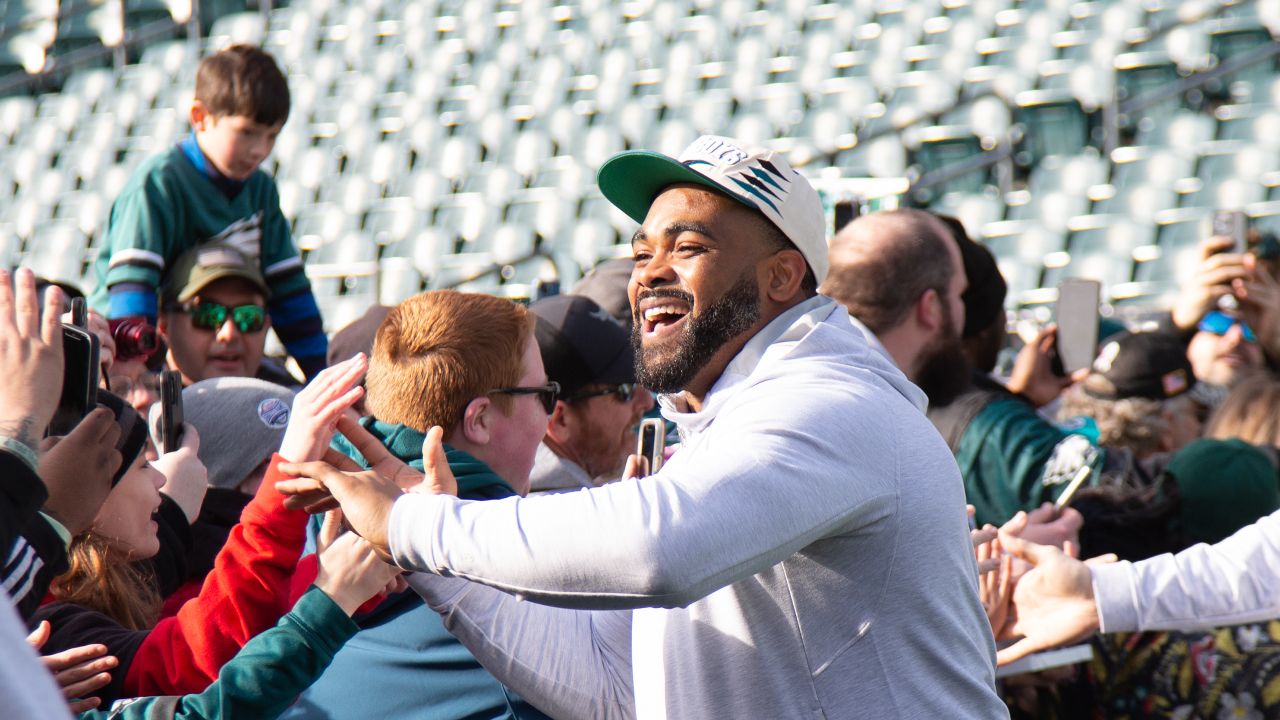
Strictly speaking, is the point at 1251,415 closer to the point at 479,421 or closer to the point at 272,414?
the point at 479,421

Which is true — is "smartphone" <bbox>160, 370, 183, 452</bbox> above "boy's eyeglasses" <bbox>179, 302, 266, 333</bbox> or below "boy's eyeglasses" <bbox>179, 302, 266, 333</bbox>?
above

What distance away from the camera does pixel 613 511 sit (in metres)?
1.32

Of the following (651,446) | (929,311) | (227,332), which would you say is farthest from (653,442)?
(227,332)

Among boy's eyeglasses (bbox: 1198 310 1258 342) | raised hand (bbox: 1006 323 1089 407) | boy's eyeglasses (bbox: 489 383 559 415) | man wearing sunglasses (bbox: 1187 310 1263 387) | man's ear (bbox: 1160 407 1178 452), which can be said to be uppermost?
boy's eyeglasses (bbox: 489 383 559 415)

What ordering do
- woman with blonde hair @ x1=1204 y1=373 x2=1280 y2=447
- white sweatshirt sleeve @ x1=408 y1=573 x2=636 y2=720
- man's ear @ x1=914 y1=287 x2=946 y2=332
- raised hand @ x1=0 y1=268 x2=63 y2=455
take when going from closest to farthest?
raised hand @ x1=0 y1=268 x2=63 y2=455 → white sweatshirt sleeve @ x1=408 y1=573 x2=636 y2=720 → man's ear @ x1=914 y1=287 x2=946 y2=332 → woman with blonde hair @ x1=1204 y1=373 x2=1280 y2=447

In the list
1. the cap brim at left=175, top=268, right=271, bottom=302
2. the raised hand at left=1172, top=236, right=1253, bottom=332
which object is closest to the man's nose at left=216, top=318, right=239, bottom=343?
the cap brim at left=175, top=268, right=271, bottom=302

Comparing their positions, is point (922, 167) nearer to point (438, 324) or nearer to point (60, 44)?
point (438, 324)

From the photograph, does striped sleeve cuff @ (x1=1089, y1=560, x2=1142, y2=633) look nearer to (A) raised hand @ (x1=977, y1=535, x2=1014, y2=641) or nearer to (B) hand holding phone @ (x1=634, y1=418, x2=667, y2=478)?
(A) raised hand @ (x1=977, y1=535, x2=1014, y2=641)

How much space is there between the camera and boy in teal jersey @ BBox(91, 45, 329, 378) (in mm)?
3488

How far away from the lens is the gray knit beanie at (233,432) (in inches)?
108

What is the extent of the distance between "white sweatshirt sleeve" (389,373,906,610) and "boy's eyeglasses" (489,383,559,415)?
60 cm

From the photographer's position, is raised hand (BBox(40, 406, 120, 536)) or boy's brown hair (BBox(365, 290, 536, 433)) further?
boy's brown hair (BBox(365, 290, 536, 433))

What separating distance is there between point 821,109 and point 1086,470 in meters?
7.66

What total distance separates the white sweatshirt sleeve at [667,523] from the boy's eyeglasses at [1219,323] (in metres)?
4.42
